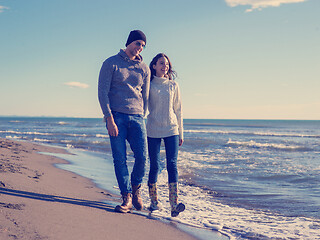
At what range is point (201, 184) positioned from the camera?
21.3ft

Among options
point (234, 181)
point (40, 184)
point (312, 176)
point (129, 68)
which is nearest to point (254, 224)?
point (129, 68)

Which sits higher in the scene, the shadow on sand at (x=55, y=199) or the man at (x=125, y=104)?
the man at (x=125, y=104)

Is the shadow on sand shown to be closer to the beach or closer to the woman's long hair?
the beach

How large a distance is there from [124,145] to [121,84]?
2.15 feet

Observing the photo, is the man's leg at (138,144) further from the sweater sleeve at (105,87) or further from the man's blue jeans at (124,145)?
the sweater sleeve at (105,87)

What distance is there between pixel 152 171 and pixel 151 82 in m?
Answer: 1.04

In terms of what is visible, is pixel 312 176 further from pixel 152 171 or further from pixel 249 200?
pixel 152 171

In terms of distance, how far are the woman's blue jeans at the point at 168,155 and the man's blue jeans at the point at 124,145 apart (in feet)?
0.65

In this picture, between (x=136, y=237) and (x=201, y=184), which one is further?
(x=201, y=184)

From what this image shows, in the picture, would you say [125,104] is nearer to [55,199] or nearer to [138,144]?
[138,144]

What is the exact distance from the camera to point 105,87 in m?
3.38

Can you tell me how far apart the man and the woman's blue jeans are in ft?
0.65

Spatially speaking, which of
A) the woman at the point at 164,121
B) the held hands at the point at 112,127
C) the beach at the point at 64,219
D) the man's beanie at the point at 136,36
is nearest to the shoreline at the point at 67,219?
the beach at the point at 64,219

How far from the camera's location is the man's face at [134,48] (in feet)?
11.7
